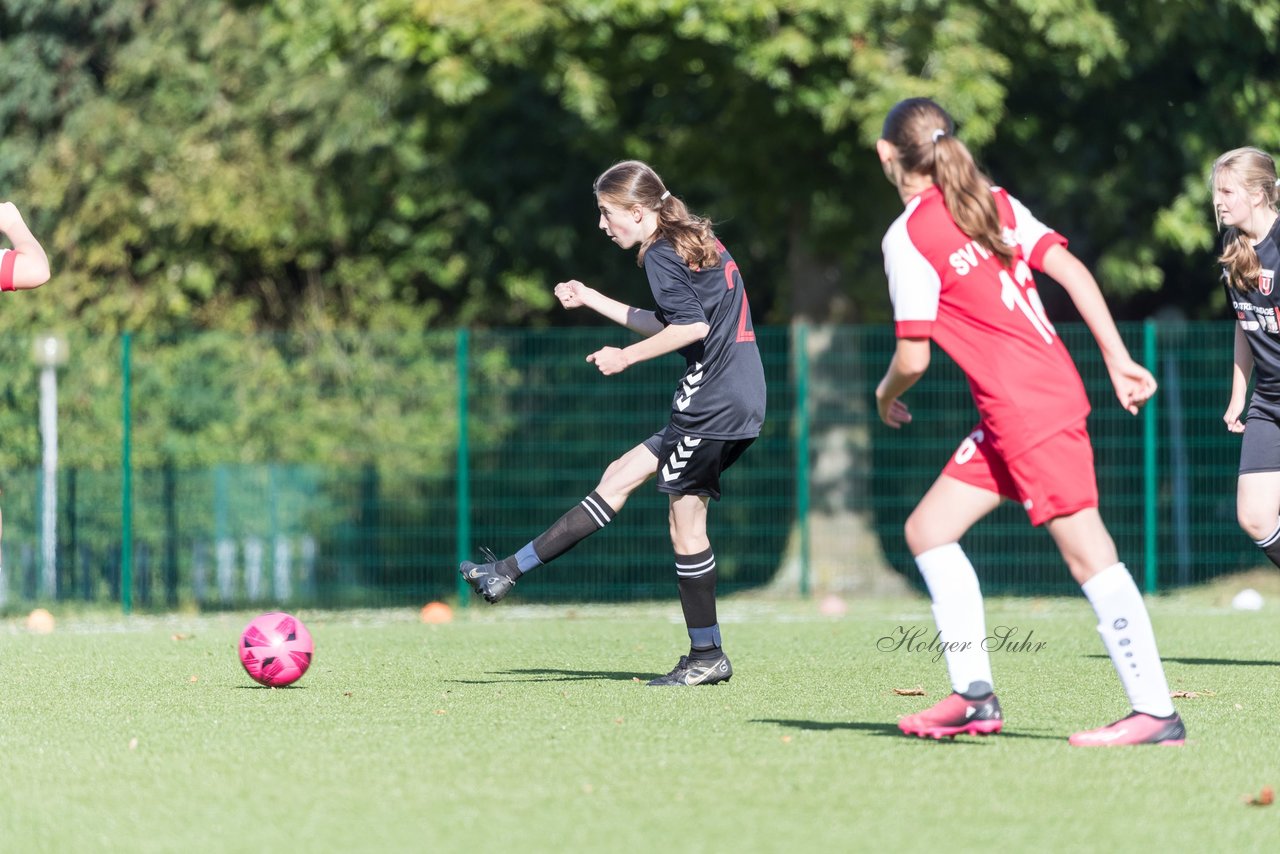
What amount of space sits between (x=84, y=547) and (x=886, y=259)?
10528mm

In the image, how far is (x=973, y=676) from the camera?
18.4ft

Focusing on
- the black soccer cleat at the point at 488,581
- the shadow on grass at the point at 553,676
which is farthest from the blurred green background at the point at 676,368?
the black soccer cleat at the point at 488,581

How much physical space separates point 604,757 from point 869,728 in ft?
3.62

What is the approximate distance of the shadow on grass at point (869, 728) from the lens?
585 centimetres

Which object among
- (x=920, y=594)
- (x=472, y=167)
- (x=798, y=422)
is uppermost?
(x=472, y=167)

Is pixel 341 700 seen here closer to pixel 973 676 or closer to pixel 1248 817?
pixel 973 676

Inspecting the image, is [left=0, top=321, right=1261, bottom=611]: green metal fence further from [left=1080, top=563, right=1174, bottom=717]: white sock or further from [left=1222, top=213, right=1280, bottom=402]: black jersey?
[left=1080, top=563, right=1174, bottom=717]: white sock

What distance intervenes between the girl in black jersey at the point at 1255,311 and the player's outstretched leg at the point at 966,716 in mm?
2546

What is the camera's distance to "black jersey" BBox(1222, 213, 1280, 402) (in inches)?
290

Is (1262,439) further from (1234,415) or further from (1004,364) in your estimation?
(1004,364)

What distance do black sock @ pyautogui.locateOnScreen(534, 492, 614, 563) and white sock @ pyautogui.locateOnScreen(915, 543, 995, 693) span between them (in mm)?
2125

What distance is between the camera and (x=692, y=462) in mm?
7176

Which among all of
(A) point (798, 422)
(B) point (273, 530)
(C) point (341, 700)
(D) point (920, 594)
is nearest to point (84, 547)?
(B) point (273, 530)

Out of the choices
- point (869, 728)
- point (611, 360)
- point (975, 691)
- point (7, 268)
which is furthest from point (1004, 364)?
point (7, 268)
